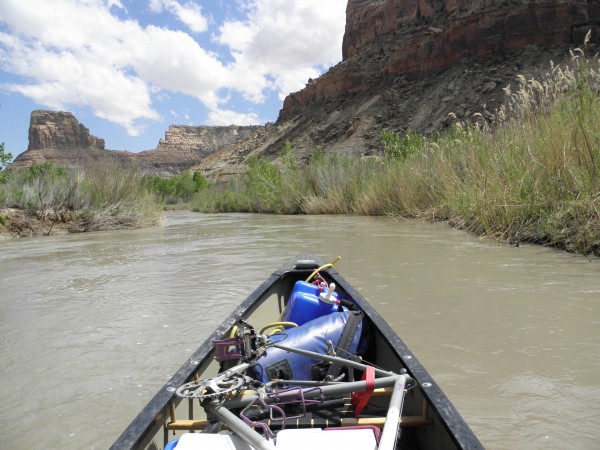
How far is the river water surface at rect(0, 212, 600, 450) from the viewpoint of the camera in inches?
81.0

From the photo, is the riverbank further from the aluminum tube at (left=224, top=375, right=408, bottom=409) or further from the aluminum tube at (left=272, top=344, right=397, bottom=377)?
the aluminum tube at (left=224, top=375, right=408, bottom=409)

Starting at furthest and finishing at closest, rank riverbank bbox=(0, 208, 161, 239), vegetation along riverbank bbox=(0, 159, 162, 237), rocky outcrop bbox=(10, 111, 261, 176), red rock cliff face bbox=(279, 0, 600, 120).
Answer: rocky outcrop bbox=(10, 111, 261, 176), red rock cliff face bbox=(279, 0, 600, 120), vegetation along riverbank bbox=(0, 159, 162, 237), riverbank bbox=(0, 208, 161, 239)

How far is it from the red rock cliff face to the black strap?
4413cm

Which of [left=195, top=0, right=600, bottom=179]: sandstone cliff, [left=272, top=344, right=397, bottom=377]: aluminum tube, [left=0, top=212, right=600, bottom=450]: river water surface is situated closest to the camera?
[left=272, top=344, right=397, bottom=377]: aluminum tube

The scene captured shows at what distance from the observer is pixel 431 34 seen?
156 ft

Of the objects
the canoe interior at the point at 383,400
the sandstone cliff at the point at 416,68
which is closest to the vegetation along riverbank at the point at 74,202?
the canoe interior at the point at 383,400

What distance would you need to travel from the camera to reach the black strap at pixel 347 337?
193cm

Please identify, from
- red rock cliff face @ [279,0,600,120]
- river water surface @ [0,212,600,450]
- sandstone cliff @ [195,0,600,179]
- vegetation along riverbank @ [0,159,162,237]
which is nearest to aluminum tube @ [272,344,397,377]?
river water surface @ [0,212,600,450]

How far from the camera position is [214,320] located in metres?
3.53

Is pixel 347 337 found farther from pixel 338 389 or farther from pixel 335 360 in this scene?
pixel 338 389

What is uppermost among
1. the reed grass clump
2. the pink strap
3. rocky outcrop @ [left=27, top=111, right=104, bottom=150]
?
rocky outcrop @ [left=27, top=111, right=104, bottom=150]

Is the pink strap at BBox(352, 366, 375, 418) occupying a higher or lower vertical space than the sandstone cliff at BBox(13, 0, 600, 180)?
lower

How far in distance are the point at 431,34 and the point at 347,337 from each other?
51.3 metres

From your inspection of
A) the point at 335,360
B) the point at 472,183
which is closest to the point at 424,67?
the point at 472,183
